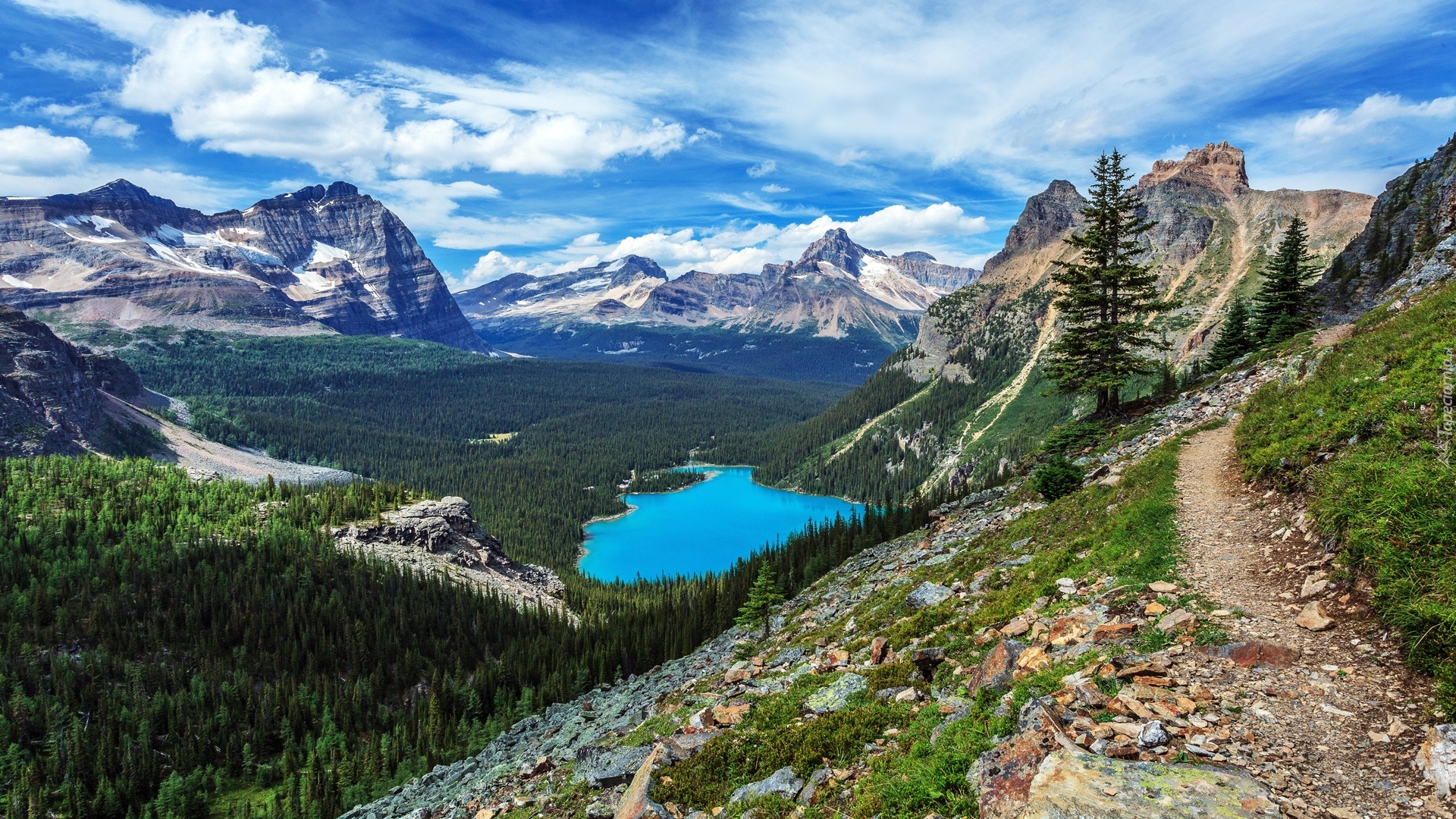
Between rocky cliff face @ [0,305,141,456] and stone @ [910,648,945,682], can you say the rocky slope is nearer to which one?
stone @ [910,648,945,682]

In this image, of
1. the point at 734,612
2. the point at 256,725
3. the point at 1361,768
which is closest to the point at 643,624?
the point at 734,612

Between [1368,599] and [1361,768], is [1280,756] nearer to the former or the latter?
[1361,768]

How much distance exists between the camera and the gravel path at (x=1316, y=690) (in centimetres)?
787

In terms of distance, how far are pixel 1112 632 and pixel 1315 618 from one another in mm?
3427

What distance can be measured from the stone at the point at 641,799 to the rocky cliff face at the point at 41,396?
206043 mm

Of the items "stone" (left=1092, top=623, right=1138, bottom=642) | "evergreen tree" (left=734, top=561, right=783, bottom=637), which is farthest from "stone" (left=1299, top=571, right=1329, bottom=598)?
"evergreen tree" (left=734, top=561, right=783, bottom=637)

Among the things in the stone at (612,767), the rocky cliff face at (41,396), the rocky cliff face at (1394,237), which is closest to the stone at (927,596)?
the stone at (612,767)

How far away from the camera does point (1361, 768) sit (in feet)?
26.7

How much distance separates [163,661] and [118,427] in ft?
503

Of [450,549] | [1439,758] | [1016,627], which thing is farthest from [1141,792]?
[450,549]

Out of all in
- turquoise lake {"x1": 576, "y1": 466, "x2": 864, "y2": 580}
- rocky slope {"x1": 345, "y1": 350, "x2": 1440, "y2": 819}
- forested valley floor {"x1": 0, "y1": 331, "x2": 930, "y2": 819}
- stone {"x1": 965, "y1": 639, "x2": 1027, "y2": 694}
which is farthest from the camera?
turquoise lake {"x1": 576, "y1": 466, "x2": 864, "y2": 580}

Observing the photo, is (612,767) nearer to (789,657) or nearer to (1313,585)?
(789,657)

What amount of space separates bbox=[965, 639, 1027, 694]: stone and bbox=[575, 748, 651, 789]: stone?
1102 centimetres

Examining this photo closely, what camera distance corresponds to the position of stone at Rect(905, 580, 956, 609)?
25156 millimetres
